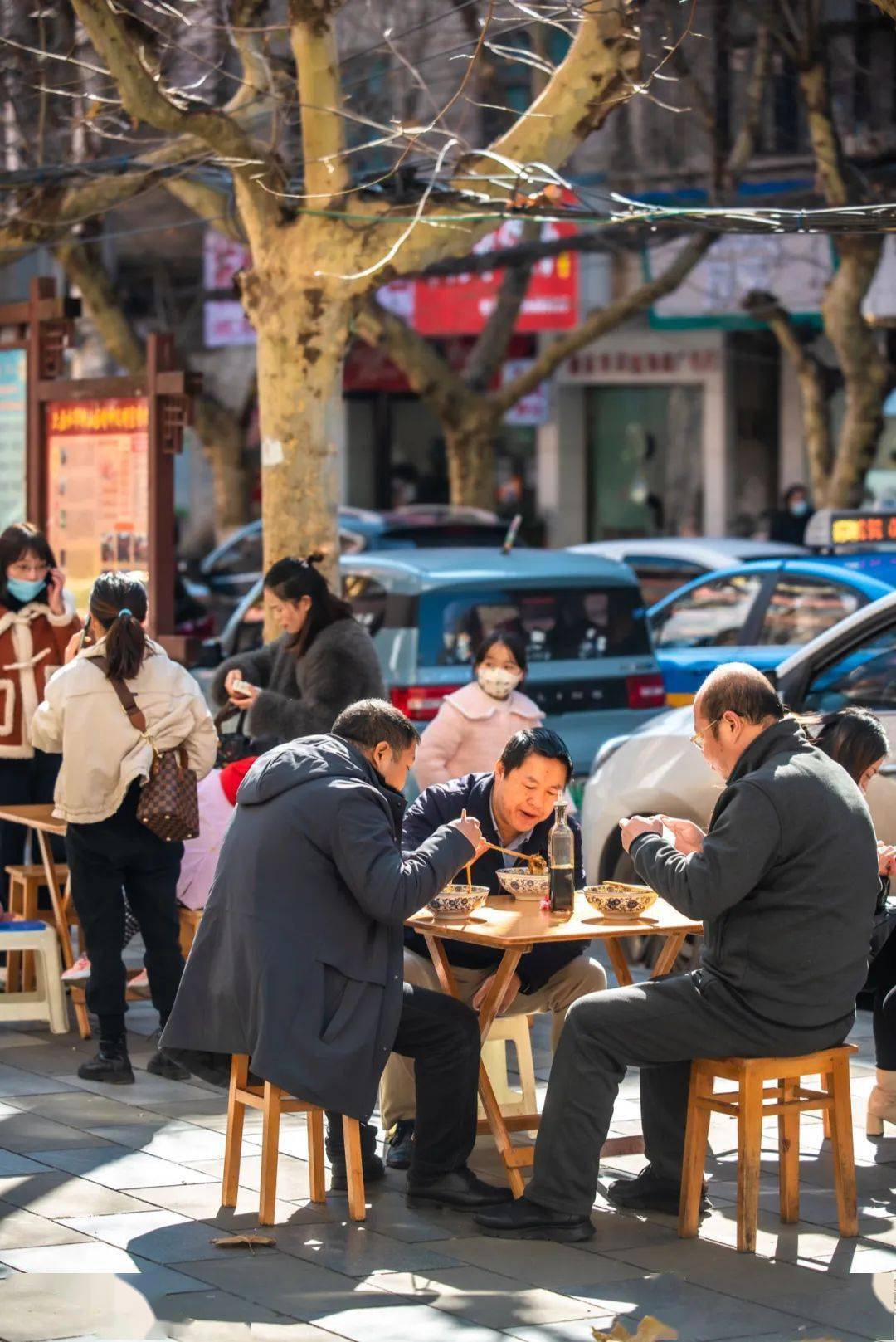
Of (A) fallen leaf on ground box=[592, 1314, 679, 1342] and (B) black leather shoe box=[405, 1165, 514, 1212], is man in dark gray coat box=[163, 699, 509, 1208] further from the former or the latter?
(A) fallen leaf on ground box=[592, 1314, 679, 1342]

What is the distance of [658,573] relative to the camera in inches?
620

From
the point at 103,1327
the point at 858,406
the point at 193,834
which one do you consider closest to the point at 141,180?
the point at 193,834

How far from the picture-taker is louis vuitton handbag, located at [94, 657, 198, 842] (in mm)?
7105

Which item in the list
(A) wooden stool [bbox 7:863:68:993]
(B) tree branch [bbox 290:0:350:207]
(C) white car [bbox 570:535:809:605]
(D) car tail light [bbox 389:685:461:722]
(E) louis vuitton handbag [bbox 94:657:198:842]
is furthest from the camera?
(C) white car [bbox 570:535:809:605]

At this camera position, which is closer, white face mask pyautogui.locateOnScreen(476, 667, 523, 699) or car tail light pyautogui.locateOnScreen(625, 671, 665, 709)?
white face mask pyautogui.locateOnScreen(476, 667, 523, 699)

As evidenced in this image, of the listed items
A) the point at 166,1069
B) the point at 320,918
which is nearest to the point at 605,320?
the point at 166,1069

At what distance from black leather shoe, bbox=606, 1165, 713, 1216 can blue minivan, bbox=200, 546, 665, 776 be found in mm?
4602

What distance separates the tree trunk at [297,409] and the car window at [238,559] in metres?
8.94

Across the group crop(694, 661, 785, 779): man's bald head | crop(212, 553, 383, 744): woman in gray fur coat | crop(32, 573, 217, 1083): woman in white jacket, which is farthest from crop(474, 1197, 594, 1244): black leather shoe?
crop(212, 553, 383, 744): woman in gray fur coat

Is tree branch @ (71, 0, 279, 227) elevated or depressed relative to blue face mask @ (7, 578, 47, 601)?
elevated

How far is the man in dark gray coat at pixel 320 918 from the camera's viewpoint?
5.44m

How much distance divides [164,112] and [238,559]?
10120 mm

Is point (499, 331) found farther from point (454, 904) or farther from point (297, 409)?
point (454, 904)

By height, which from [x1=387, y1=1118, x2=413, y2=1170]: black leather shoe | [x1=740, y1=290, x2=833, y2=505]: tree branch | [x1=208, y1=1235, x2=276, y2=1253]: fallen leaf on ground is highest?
[x1=740, y1=290, x2=833, y2=505]: tree branch
